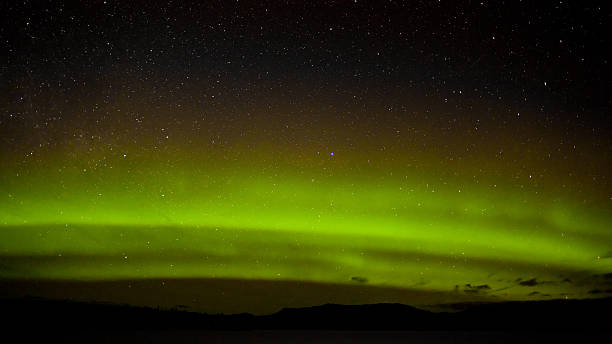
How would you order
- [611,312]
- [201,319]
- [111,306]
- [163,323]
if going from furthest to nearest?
[611,312] → [111,306] → [201,319] → [163,323]

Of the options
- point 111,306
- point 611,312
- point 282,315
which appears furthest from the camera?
point 611,312

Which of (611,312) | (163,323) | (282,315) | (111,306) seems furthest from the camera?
(611,312)

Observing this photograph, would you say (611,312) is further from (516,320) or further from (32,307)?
(32,307)

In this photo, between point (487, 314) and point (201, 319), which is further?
point (487, 314)

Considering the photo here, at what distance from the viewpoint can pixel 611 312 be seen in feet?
269

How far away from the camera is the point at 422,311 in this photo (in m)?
89.4

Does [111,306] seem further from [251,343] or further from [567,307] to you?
[567,307]

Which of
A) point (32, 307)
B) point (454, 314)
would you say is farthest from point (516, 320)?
point (32, 307)

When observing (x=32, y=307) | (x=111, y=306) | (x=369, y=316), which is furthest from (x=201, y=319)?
(x=369, y=316)

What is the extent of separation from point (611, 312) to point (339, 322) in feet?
145

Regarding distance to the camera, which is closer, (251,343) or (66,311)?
(251,343)

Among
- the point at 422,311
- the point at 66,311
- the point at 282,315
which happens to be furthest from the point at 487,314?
the point at 66,311

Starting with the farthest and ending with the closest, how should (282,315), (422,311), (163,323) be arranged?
(422,311) < (282,315) < (163,323)

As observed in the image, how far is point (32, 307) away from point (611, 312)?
8477cm
